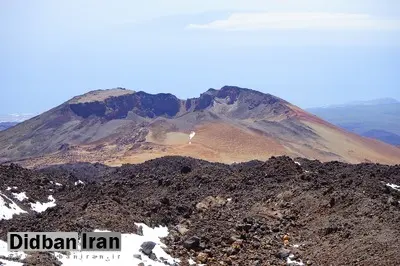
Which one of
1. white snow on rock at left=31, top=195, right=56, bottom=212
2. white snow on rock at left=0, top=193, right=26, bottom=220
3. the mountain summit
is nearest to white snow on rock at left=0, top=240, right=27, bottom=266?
white snow on rock at left=0, top=193, right=26, bottom=220

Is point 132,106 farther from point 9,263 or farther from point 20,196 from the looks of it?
point 9,263

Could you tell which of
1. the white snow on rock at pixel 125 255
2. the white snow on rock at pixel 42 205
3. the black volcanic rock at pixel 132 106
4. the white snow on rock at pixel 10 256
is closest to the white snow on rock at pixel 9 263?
the white snow on rock at pixel 10 256

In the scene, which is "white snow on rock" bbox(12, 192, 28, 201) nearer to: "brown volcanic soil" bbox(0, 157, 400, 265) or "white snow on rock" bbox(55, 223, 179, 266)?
"brown volcanic soil" bbox(0, 157, 400, 265)

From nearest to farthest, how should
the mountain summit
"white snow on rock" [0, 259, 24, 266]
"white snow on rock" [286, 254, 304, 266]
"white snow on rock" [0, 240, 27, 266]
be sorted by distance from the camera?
"white snow on rock" [0, 259, 24, 266] < "white snow on rock" [0, 240, 27, 266] < "white snow on rock" [286, 254, 304, 266] < the mountain summit

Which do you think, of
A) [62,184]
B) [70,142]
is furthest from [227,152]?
[62,184]

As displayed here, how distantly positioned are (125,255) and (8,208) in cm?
974

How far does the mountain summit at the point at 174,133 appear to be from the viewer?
196 feet

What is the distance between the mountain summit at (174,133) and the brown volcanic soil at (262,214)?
29036mm

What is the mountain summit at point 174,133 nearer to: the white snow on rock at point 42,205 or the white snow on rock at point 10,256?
the white snow on rock at point 42,205

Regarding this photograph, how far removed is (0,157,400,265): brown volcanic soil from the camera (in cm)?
1505

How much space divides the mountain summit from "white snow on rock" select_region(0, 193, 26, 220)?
3046cm

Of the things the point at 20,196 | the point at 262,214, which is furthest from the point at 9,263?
the point at 20,196

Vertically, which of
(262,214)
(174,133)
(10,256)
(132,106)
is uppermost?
(10,256)

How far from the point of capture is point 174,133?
66.8 metres
